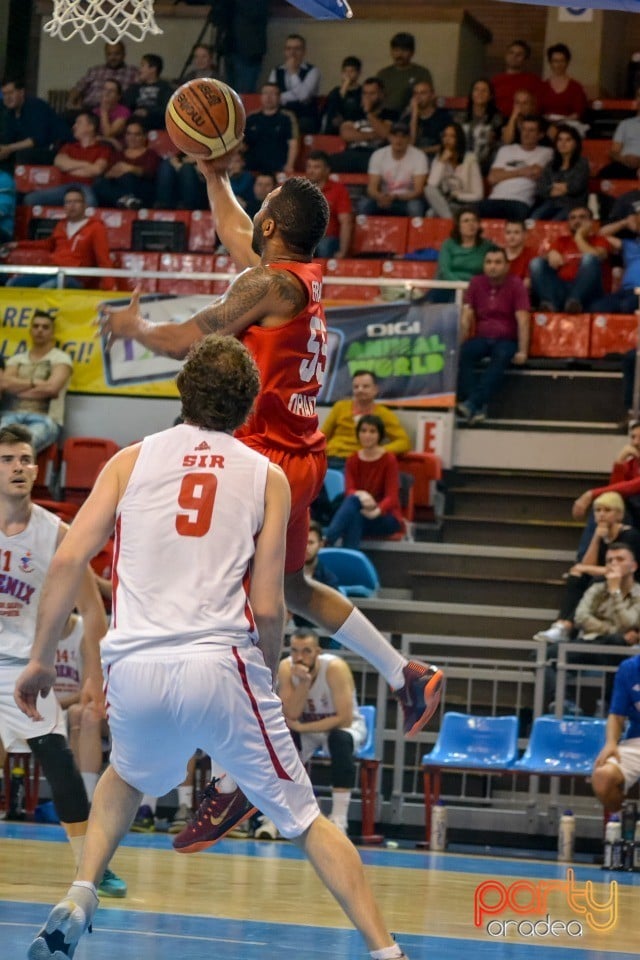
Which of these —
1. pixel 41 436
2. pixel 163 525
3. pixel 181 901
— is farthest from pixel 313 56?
pixel 163 525

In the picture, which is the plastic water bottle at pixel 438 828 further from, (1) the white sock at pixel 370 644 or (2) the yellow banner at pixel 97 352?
(2) the yellow banner at pixel 97 352

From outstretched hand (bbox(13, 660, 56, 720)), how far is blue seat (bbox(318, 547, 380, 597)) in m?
7.98

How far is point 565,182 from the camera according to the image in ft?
52.5

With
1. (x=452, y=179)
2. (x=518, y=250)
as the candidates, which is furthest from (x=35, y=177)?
(x=518, y=250)

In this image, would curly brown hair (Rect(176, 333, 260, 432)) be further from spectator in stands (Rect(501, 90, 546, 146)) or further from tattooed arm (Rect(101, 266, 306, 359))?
spectator in stands (Rect(501, 90, 546, 146))

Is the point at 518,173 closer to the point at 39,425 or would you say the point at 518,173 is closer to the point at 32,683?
the point at 39,425

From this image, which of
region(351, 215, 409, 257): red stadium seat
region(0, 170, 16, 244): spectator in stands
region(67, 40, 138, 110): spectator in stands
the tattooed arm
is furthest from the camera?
region(67, 40, 138, 110): spectator in stands

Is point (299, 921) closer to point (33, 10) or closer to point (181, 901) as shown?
point (181, 901)

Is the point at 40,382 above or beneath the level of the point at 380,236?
beneath

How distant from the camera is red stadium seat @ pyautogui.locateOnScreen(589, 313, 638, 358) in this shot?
14.6m

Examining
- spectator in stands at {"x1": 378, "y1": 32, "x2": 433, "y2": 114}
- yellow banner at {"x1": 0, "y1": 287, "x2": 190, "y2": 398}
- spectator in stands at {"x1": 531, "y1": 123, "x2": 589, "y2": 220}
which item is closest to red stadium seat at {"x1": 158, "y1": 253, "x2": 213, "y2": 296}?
yellow banner at {"x1": 0, "y1": 287, "x2": 190, "y2": 398}

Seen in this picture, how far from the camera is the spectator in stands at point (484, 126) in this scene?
55.5 ft

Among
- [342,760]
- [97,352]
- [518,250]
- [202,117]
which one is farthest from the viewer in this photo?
[518,250]

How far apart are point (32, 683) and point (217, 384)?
1.07m
